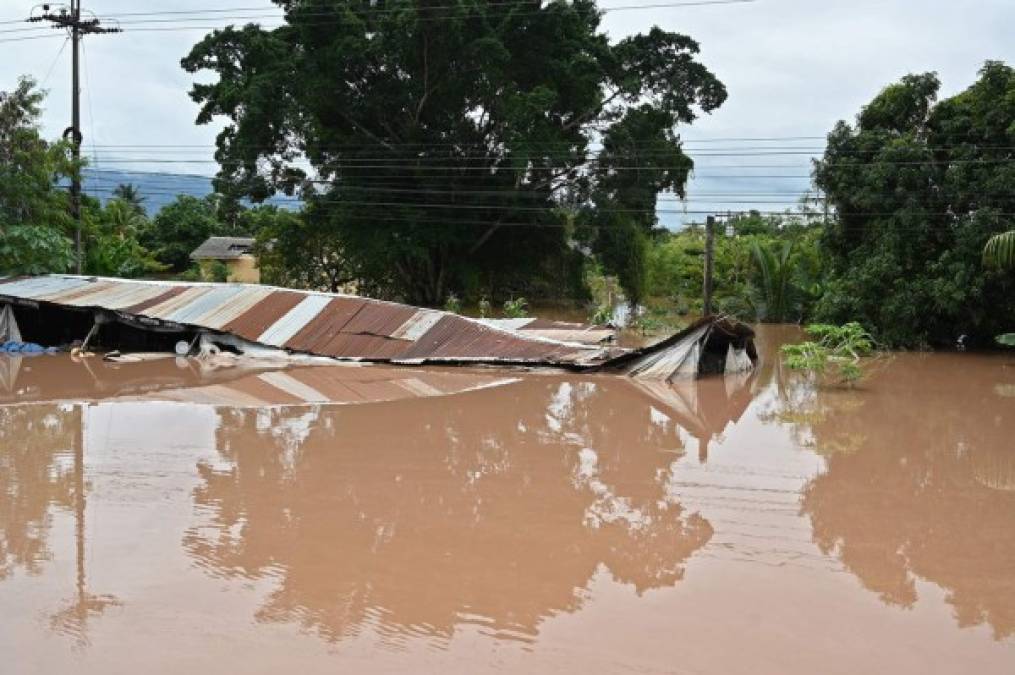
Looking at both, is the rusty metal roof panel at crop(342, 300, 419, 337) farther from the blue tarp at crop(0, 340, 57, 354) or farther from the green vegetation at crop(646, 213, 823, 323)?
the green vegetation at crop(646, 213, 823, 323)

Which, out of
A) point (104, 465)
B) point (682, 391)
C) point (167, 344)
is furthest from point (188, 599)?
point (167, 344)

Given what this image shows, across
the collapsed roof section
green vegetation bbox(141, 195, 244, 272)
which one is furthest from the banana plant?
green vegetation bbox(141, 195, 244, 272)

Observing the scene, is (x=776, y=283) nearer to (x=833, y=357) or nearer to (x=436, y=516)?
(x=833, y=357)

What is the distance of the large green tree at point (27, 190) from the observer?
20609mm

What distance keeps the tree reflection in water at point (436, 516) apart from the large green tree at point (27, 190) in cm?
1275

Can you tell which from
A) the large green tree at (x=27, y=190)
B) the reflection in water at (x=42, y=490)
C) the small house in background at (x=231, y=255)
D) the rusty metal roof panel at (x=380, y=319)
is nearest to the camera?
the reflection in water at (x=42, y=490)

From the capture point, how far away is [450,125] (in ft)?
82.9

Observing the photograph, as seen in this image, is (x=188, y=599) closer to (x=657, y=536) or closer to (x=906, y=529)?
(x=657, y=536)

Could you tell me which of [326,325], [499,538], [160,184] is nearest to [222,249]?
[160,184]

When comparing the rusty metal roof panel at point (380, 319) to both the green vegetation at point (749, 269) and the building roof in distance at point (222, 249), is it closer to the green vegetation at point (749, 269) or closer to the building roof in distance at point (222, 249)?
the green vegetation at point (749, 269)

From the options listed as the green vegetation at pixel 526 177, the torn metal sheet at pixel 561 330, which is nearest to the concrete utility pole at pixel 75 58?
the green vegetation at pixel 526 177

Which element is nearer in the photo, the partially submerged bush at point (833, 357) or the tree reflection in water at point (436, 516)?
the tree reflection in water at point (436, 516)

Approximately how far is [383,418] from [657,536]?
5334 millimetres

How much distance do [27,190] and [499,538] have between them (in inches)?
757
